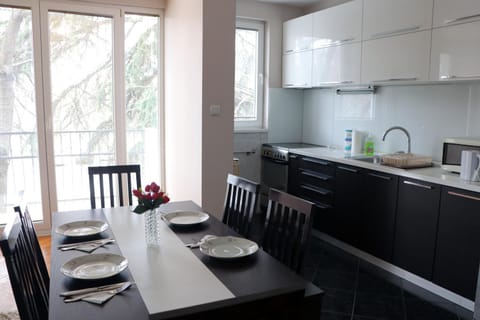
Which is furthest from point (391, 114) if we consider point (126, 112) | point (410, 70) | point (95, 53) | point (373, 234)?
point (95, 53)

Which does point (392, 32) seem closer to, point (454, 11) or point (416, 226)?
point (454, 11)

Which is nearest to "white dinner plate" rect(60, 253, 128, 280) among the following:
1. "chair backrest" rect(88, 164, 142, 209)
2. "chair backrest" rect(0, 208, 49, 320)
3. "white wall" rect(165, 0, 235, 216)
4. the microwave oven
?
"chair backrest" rect(0, 208, 49, 320)

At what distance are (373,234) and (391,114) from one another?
1.18 meters

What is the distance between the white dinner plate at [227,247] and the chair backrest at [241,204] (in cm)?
36

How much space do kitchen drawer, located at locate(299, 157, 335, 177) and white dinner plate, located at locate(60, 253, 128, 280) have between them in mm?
2472

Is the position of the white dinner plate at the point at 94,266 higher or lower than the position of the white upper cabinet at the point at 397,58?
lower

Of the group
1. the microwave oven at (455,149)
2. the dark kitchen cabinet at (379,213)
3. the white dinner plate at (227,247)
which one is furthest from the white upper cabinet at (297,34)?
the white dinner plate at (227,247)

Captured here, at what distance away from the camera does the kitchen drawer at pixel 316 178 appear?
375 centimetres

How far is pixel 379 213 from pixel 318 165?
81 centimetres

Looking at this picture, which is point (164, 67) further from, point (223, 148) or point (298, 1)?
point (298, 1)

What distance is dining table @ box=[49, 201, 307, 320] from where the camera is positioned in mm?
924

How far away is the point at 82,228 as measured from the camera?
2062 millimetres

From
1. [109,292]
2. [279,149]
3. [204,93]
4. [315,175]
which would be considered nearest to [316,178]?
[315,175]

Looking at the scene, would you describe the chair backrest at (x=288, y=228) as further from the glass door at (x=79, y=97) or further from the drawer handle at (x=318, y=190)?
the glass door at (x=79, y=97)
